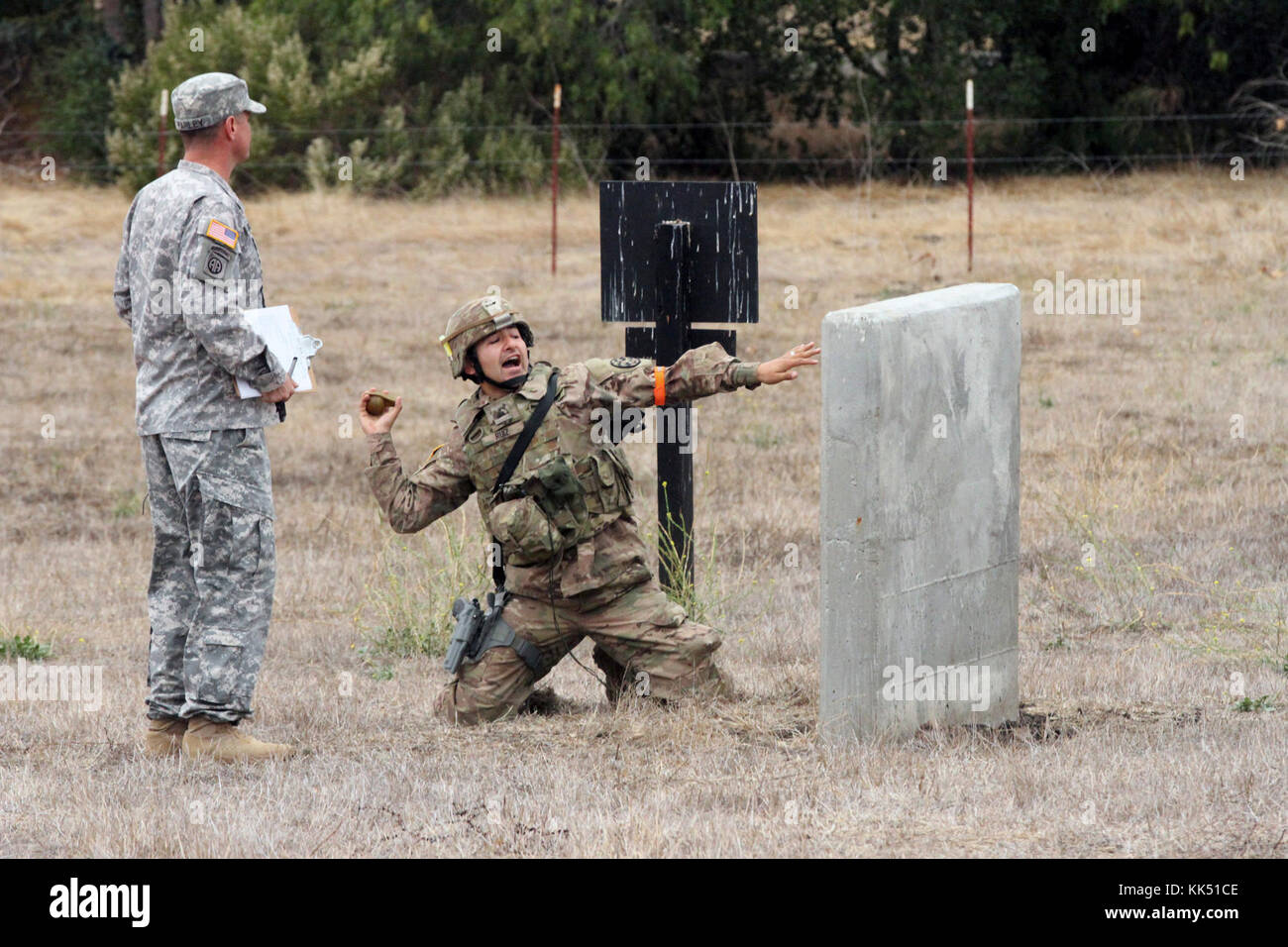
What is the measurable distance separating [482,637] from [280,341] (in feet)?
4.15

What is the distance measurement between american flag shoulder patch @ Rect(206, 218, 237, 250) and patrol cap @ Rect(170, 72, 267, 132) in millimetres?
314

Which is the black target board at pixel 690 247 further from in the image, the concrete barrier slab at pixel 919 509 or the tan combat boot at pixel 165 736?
the tan combat boot at pixel 165 736

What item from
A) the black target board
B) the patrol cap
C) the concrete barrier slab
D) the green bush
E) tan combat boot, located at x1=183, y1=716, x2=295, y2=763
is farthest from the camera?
the green bush

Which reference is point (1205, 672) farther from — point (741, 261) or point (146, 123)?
point (146, 123)

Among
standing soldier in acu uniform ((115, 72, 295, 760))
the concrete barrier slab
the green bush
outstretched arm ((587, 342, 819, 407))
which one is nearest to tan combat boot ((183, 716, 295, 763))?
standing soldier in acu uniform ((115, 72, 295, 760))

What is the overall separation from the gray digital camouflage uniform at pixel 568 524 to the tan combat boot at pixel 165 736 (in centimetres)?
87

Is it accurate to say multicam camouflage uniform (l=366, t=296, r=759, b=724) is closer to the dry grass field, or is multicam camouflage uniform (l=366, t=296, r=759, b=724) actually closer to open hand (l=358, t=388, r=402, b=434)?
open hand (l=358, t=388, r=402, b=434)

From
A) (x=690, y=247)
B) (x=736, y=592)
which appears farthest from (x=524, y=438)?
(x=736, y=592)

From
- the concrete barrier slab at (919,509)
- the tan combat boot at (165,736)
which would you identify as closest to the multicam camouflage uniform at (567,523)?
the concrete barrier slab at (919,509)

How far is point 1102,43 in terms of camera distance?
85.6ft

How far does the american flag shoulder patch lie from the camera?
4.68m

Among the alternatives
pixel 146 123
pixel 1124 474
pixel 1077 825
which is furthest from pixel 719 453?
pixel 146 123

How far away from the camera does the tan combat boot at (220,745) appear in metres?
4.93

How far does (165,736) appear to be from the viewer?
507cm
